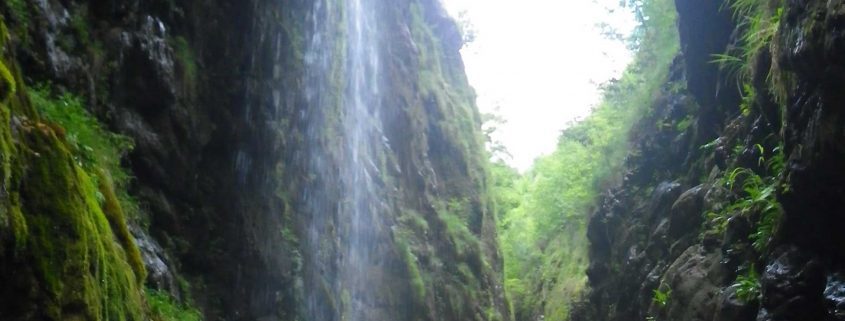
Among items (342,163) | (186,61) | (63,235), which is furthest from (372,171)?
(63,235)

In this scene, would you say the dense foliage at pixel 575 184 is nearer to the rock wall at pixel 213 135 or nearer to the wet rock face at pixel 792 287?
the rock wall at pixel 213 135

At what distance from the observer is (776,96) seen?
774 cm

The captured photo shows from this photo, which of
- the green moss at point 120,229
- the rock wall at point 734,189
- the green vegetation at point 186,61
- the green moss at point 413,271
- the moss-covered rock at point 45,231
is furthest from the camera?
the green moss at point 413,271

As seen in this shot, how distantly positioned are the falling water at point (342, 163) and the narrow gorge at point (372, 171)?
68 millimetres

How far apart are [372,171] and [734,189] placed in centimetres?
804

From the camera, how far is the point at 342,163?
14117mm

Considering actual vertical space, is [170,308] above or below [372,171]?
below

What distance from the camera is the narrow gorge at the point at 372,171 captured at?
18.9ft

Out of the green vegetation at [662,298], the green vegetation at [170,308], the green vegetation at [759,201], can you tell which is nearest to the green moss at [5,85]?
the green vegetation at [170,308]

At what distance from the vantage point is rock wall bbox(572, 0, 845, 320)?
637 centimetres

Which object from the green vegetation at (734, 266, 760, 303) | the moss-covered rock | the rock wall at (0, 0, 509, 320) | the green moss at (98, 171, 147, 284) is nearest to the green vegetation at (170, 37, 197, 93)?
the rock wall at (0, 0, 509, 320)

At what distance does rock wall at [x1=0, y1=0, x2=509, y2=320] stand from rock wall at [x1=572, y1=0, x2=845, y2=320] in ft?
15.2

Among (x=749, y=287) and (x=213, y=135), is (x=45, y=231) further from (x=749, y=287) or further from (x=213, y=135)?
(x=749, y=287)

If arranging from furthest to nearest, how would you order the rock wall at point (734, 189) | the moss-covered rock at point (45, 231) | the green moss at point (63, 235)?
the rock wall at point (734, 189) → the green moss at point (63, 235) → the moss-covered rock at point (45, 231)
